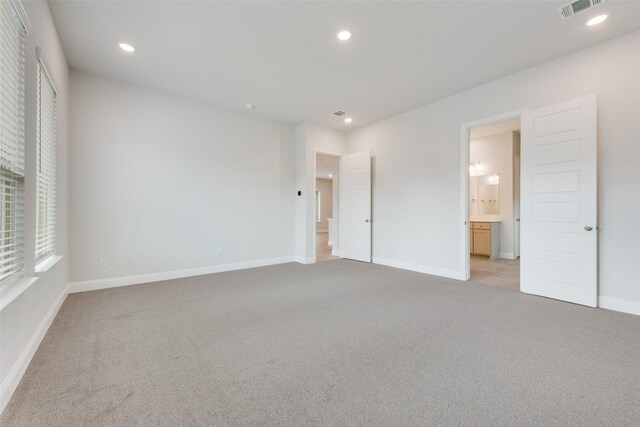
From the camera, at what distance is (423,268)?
4.84 metres

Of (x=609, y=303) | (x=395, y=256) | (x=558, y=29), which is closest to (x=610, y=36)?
(x=558, y=29)

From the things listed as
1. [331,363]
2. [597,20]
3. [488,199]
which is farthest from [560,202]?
[488,199]

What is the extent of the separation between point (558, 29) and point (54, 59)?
5151 millimetres

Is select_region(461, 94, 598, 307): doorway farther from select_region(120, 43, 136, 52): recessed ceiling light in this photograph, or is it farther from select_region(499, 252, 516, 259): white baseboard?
select_region(120, 43, 136, 52): recessed ceiling light

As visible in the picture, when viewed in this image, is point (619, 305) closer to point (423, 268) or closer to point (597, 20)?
point (423, 268)

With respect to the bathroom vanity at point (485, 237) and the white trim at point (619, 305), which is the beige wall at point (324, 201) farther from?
the white trim at point (619, 305)

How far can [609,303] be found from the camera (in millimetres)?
3021

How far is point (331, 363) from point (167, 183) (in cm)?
377

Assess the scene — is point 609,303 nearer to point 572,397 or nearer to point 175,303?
point 572,397

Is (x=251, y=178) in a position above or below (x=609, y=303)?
above

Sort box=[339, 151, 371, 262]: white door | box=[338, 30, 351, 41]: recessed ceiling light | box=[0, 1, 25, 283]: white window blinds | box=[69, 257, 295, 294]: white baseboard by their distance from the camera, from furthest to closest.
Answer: box=[339, 151, 371, 262]: white door, box=[69, 257, 295, 294]: white baseboard, box=[338, 30, 351, 41]: recessed ceiling light, box=[0, 1, 25, 283]: white window blinds

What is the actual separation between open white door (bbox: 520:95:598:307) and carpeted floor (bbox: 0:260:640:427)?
314 mm

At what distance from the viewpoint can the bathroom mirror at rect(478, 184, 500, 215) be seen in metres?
6.66

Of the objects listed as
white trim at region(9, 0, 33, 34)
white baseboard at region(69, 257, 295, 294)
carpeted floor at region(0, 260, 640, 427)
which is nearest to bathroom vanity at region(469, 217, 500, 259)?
carpeted floor at region(0, 260, 640, 427)
